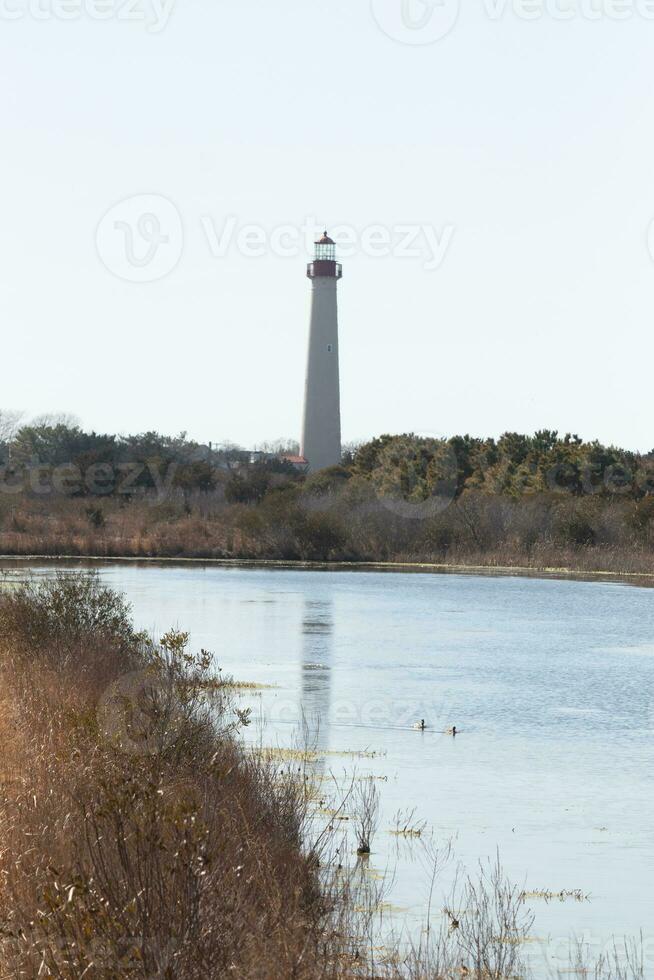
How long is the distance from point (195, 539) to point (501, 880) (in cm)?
5021

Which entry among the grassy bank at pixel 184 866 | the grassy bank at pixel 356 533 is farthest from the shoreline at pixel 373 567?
the grassy bank at pixel 184 866

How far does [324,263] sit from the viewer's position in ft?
273

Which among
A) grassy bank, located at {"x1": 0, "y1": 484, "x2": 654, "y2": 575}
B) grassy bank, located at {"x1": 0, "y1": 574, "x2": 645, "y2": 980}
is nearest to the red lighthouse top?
A: grassy bank, located at {"x1": 0, "y1": 484, "x2": 654, "y2": 575}

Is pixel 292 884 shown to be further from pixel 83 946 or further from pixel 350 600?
pixel 350 600

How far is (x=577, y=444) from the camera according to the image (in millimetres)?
66188

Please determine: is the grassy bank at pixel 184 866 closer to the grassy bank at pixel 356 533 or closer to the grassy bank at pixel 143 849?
the grassy bank at pixel 143 849

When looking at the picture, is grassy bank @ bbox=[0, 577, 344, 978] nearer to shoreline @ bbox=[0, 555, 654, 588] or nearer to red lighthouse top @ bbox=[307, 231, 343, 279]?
shoreline @ bbox=[0, 555, 654, 588]

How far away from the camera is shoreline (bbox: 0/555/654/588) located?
53250 millimetres

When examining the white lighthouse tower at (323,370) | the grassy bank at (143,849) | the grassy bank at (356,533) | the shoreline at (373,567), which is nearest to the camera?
the grassy bank at (143,849)

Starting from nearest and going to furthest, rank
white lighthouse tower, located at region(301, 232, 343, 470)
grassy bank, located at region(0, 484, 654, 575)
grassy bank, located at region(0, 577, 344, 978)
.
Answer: grassy bank, located at region(0, 577, 344, 978) < grassy bank, located at region(0, 484, 654, 575) < white lighthouse tower, located at region(301, 232, 343, 470)

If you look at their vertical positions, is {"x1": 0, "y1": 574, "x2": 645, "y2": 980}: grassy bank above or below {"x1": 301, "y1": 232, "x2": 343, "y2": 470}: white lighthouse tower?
below

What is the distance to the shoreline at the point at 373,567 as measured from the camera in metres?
53.2

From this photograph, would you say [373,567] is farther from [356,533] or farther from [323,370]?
[323,370]

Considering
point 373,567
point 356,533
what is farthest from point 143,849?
point 356,533
